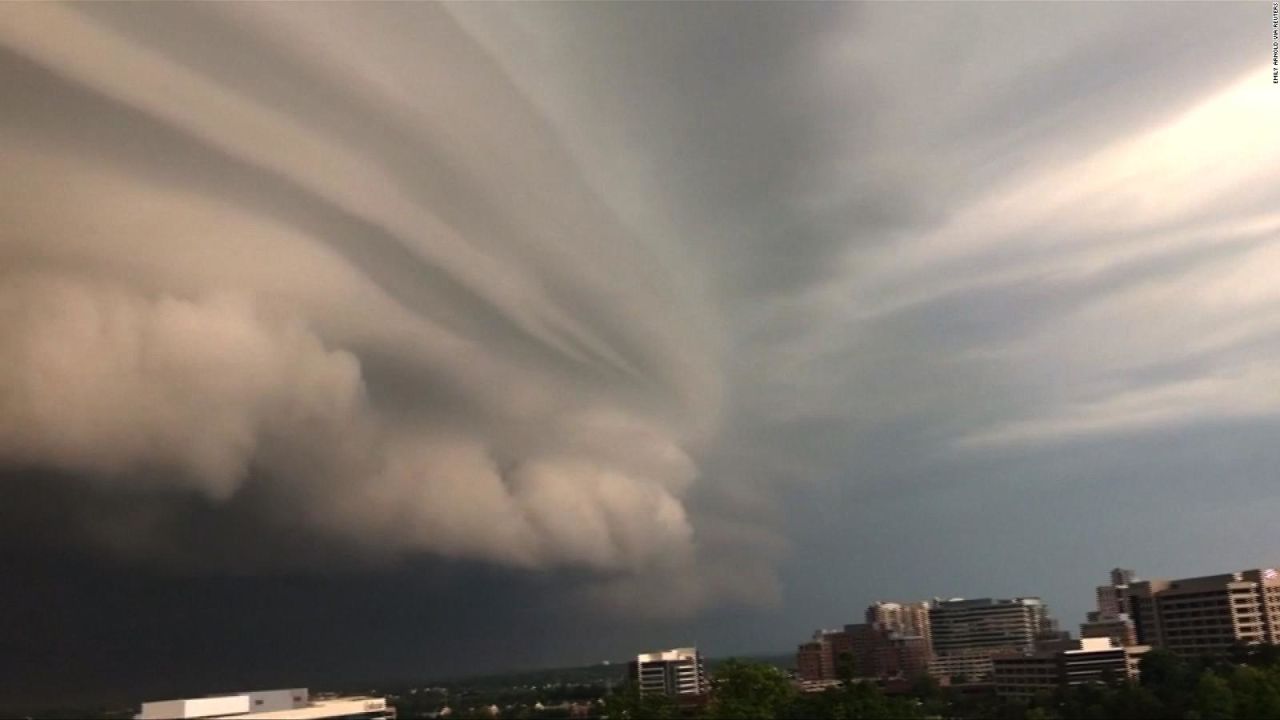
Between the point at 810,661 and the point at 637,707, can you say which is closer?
the point at 637,707

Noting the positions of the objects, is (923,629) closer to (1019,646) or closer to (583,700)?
(1019,646)

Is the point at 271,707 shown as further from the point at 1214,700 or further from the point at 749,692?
the point at 1214,700

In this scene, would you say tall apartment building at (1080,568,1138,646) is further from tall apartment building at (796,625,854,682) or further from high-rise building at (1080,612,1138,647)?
tall apartment building at (796,625,854,682)

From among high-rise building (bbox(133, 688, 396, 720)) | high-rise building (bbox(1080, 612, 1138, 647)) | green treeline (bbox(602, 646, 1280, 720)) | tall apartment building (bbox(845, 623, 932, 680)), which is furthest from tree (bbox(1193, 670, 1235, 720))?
tall apartment building (bbox(845, 623, 932, 680))

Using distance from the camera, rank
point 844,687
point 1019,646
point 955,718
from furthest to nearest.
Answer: point 1019,646 → point 955,718 → point 844,687

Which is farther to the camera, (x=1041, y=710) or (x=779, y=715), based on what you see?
(x=1041, y=710)

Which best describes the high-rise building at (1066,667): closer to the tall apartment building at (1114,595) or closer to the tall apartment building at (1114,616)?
the tall apartment building at (1114,616)

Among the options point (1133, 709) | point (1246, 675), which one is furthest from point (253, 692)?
point (1246, 675)

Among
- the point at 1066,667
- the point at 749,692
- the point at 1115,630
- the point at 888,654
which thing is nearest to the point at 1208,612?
the point at 1115,630
